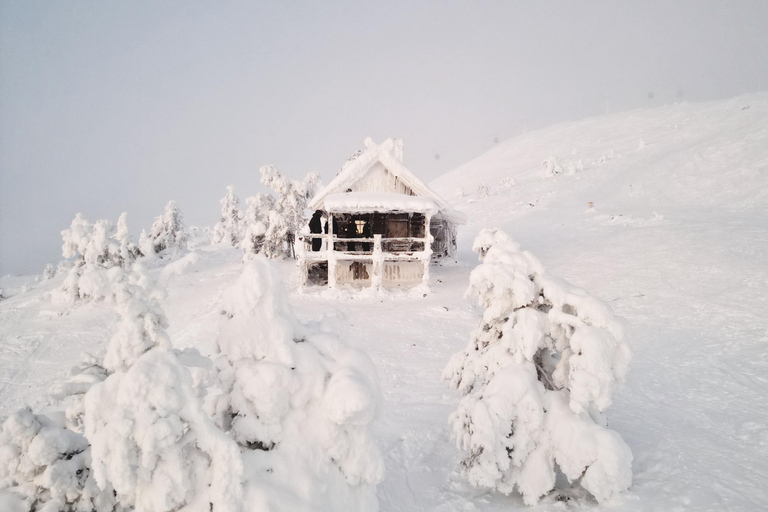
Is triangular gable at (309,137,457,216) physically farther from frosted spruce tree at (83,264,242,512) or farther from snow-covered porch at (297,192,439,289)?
frosted spruce tree at (83,264,242,512)

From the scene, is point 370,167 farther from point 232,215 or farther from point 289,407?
point 232,215

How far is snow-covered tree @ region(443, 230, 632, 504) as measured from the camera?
566cm

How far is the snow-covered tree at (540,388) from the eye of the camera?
566 centimetres

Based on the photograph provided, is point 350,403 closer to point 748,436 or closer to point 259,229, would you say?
point 748,436

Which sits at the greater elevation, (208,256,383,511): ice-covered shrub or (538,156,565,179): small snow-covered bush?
(538,156,565,179): small snow-covered bush

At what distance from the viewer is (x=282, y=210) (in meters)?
28.0

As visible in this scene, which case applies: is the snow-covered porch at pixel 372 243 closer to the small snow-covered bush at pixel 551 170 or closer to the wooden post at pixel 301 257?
the wooden post at pixel 301 257

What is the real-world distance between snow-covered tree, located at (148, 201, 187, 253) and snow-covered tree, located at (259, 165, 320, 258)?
8.73m

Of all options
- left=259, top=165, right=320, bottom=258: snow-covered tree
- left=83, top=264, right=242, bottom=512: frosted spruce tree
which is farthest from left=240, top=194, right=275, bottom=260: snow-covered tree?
left=83, top=264, right=242, bottom=512: frosted spruce tree

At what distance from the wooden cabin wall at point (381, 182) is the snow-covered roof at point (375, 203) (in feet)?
6.36

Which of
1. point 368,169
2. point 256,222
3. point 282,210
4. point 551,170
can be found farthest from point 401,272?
point 551,170

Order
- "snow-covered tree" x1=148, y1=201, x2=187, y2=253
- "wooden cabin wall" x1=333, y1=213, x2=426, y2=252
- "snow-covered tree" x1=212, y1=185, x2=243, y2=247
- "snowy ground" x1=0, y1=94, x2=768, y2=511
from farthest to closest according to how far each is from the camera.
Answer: "snow-covered tree" x1=212, y1=185, x2=243, y2=247, "snow-covered tree" x1=148, y1=201, x2=187, y2=253, "wooden cabin wall" x1=333, y1=213, x2=426, y2=252, "snowy ground" x1=0, y1=94, x2=768, y2=511

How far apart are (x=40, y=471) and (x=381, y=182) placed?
18.4 m

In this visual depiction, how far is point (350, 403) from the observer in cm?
390
